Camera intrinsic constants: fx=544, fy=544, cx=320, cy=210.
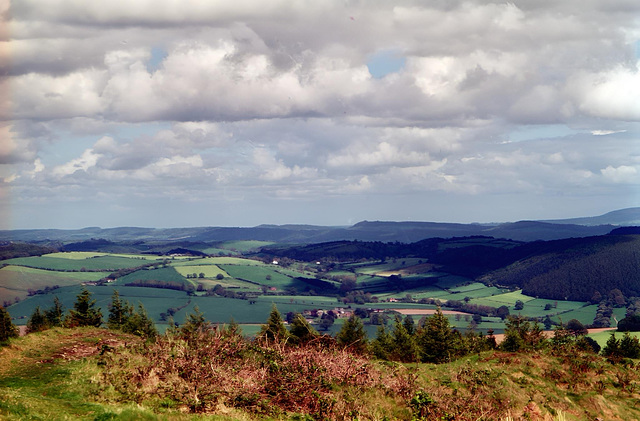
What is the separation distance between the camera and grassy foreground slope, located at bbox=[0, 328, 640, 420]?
67.5ft

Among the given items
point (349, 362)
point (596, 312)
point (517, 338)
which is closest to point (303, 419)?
point (349, 362)

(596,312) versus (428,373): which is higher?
(428,373)

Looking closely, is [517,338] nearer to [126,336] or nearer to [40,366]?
[126,336]

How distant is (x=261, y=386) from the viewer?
23281 mm

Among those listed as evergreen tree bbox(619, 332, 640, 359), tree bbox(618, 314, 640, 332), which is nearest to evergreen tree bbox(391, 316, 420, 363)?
evergreen tree bbox(619, 332, 640, 359)

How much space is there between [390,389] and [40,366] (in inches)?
646

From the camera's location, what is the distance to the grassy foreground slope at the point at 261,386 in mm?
20578

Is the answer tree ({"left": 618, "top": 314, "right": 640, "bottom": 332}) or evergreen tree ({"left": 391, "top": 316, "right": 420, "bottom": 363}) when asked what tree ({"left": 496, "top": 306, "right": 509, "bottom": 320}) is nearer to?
tree ({"left": 618, "top": 314, "right": 640, "bottom": 332})

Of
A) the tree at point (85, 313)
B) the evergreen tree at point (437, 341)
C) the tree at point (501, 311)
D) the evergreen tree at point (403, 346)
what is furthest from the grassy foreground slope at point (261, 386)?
the tree at point (501, 311)

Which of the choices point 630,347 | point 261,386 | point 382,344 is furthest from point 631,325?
point 261,386

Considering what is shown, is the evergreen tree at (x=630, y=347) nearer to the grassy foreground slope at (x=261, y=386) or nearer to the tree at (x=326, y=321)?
the grassy foreground slope at (x=261, y=386)

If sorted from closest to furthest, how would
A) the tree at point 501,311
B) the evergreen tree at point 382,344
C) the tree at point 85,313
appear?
1. the evergreen tree at point 382,344
2. the tree at point 85,313
3. the tree at point 501,311

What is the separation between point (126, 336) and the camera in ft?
115

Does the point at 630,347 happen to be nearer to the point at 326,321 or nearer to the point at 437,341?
the point at 437,341
